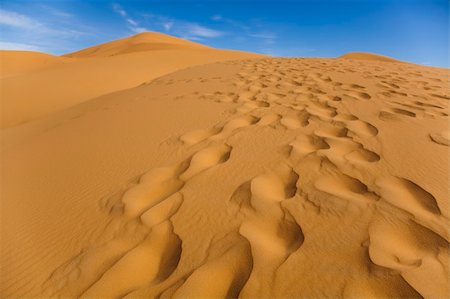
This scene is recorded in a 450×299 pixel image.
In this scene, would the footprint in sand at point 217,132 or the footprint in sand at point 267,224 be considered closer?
the footprint in sand at point 267,224

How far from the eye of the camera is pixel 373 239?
1.52 m

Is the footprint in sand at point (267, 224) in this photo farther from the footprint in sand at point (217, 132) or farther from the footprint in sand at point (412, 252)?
the footprint in sand at point (217, 132)

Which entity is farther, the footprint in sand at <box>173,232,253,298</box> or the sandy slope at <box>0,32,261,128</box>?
the sandy slope at <box>0,32,261,128</box>

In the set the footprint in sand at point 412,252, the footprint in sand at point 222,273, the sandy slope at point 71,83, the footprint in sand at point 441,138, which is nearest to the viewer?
the footprint in sand at point 412,252

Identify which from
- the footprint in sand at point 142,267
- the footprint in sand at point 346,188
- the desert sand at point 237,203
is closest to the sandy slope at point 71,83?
the desert sand at point 237,203

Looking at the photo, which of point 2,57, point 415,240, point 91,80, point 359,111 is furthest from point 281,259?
point 2,57

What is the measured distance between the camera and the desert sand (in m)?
1.42

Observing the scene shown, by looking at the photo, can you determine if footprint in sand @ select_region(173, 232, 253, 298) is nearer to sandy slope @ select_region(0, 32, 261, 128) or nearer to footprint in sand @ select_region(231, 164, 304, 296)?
footprint in sand @ select_region(231, 164, 304, 296)

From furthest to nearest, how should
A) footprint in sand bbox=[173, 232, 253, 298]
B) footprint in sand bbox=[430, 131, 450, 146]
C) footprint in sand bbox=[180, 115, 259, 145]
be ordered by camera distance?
footprint in sand bbox=[180, 115, 259, 145] → footprint in sand bbox=[430, 131, 450, 146] → footprint in sand bbox=[173, 232, 253, 298]

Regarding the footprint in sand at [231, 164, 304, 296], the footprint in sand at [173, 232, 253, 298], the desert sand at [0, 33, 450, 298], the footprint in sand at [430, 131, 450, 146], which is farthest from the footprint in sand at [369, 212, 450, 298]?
the footprint in sand at [430, 131, 450, 146]

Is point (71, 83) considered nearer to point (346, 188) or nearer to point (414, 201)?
point (346, 188)

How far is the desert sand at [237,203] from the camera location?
1424mm

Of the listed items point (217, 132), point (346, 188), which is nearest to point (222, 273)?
point (346, 188)

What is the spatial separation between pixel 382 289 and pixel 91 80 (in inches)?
475
